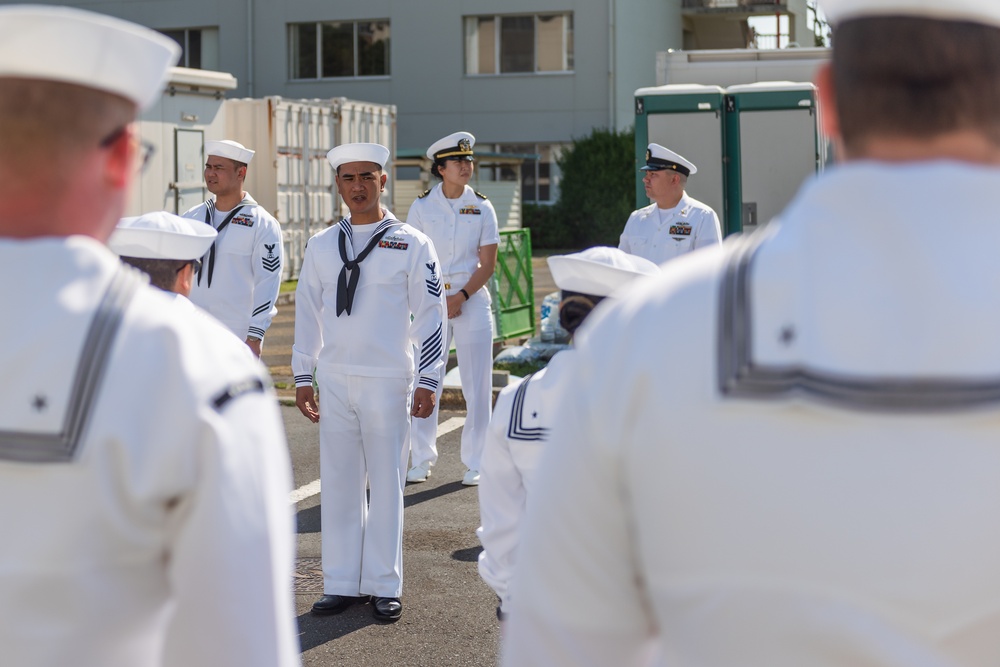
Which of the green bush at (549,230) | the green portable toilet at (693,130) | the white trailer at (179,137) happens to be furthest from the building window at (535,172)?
the green portable toilet at (693,130)

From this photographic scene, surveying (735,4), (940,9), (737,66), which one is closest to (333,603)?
(940,9)

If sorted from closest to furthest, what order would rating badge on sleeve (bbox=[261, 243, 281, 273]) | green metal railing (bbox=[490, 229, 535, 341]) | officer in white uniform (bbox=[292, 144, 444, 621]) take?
officer in white uniform (bbox=[292, 144, 444, 621])
rating badge on sleeve (bbox=[261, 243, 281, 273])
green metal railing (bbox=[490, 229, 535, 341])

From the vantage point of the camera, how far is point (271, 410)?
6.40 ft

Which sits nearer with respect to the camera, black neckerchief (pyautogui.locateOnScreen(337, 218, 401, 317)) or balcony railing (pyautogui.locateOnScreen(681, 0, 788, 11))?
black neckerchief (pyautogui.locateOnScreen(337, 218, 401, 317))

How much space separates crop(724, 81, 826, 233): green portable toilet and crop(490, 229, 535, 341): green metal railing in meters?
3.49

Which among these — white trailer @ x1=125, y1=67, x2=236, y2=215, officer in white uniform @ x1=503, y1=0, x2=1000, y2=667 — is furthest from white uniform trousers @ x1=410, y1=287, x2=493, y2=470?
white trailer @ x1=125, y1=67, x2=236, y2=215

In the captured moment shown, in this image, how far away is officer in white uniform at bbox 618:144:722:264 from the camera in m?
9.10

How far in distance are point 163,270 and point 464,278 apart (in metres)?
6.20

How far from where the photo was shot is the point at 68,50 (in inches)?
73.1

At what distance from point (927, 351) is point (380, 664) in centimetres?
437

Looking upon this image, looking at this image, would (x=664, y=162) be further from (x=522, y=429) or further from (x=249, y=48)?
(x=249, y=48)

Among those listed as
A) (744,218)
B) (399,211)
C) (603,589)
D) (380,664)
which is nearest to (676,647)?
(603,589)

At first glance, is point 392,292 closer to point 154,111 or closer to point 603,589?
point 603,589

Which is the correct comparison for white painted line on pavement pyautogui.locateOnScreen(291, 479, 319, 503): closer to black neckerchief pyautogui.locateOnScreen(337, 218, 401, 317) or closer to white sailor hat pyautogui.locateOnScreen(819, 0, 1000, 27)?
black neckerchief pyautogui.locateOnScreen(337, 218, 401, 317)
